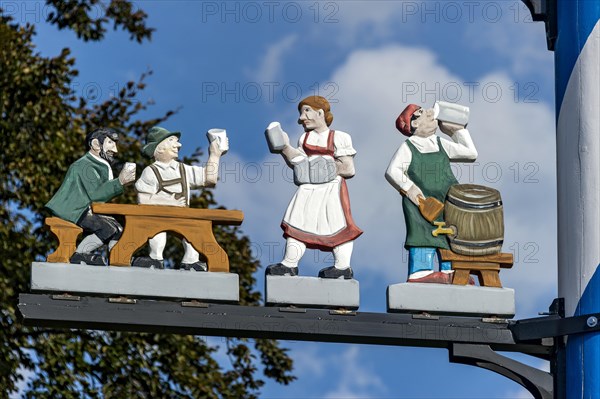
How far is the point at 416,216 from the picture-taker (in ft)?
31.4

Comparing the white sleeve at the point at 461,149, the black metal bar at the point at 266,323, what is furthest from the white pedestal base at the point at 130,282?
the white sleeve at the point at 461,149

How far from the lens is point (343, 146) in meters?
9.75

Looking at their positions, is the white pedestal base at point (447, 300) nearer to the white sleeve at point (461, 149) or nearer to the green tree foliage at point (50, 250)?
the white sleeve at point (461, 149)

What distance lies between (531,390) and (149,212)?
2494 millimetres

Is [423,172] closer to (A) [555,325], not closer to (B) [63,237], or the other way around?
(A) [555,325]

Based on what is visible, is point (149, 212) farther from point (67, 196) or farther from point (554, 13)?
point (554, 13)

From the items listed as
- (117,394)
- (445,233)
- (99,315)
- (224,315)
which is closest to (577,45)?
(445,233)

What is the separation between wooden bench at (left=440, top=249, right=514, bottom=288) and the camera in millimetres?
9328

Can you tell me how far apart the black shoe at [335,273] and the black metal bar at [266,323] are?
1.26ft

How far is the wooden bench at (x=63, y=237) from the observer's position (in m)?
9.17

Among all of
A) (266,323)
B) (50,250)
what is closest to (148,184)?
(266,323)

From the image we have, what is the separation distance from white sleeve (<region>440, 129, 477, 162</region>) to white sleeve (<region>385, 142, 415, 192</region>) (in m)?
0.26

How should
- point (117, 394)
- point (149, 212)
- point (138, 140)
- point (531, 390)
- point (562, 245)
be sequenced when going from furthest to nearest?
point (138, 140) → point (117, 394) → point (149, 212) → point (531, 390) → point (562, 245)

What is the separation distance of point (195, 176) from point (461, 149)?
169 centimetres
